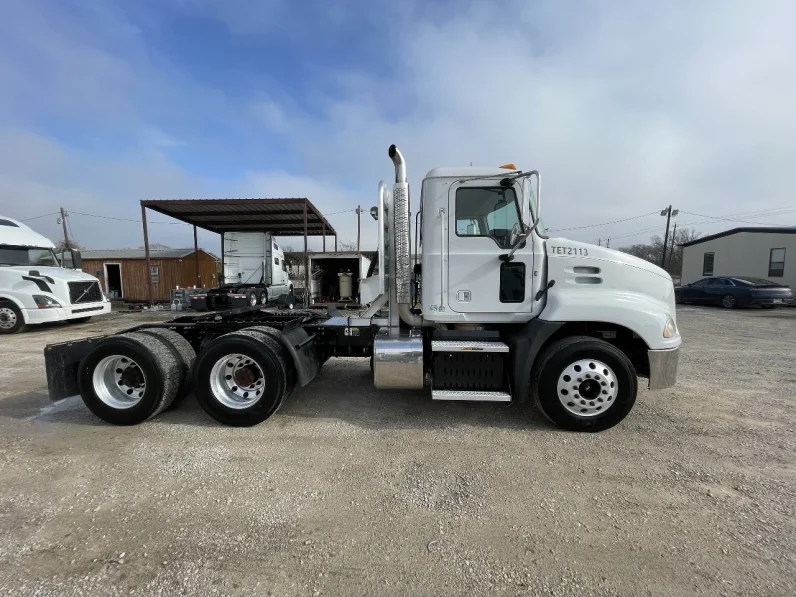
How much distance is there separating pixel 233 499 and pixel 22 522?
1.38m

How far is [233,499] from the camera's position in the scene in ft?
9.14

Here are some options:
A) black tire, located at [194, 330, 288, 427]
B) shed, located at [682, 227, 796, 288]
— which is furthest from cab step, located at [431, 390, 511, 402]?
shed, located at [682, 227, 796, 288]

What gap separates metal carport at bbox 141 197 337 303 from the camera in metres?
13.1

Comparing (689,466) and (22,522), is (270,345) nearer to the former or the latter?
(22,522)

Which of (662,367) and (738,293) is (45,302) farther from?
(738,293)

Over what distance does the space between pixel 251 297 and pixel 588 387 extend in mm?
11142

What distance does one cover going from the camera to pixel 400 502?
109 inches

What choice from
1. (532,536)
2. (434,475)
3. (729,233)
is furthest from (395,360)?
(729,233)

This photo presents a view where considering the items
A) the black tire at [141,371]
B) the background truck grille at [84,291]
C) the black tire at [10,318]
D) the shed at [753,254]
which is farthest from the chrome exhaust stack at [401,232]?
the shed at [753,254]

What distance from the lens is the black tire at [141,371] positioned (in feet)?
13.2

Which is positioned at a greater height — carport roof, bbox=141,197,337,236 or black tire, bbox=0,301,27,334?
carport roof, bbox=141,197,337,236

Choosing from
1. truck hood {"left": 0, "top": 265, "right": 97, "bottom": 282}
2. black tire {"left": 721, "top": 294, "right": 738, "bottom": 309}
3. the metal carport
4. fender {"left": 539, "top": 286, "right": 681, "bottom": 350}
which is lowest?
black tire {"left": 721, "top": 294, "right": 738, "bottom": 309}

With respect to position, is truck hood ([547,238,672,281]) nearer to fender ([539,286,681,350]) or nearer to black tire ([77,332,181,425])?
fender ([539,286,681,350])

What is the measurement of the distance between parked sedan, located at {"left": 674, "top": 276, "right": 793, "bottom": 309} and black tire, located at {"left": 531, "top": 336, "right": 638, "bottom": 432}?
14.6 m
